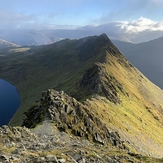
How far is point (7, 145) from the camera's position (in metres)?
30.3

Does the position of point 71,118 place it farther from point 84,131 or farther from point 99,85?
point 99,85

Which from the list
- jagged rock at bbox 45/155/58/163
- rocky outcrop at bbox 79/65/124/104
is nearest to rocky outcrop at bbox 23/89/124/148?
jagged rock at bbox 45/155/58/163

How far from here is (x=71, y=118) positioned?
53.0 meters

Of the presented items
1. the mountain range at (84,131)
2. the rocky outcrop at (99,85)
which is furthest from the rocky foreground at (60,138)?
the rocky outcrop at (99,85)

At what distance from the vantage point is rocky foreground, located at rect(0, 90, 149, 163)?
2772cm

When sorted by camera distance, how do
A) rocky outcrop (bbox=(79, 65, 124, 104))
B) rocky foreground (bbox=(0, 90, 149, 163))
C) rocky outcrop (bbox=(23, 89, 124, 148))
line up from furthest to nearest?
rocky outcrop (bbox=(79, 65, 124, 104)) < rocky outcrop (bbox=(23, 89, 124, 148)) < rocky foreground (bbox=(0, 90, 149, 163))

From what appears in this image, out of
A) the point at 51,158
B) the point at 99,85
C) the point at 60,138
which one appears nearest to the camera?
the point at 51,158

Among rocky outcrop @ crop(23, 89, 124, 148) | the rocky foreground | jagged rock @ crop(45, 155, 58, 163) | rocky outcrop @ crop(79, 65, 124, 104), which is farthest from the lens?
rocky outcrop @ crop(79, 65, 124, 104)

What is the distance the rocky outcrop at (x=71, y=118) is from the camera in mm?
49969

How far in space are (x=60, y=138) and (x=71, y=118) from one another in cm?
1160

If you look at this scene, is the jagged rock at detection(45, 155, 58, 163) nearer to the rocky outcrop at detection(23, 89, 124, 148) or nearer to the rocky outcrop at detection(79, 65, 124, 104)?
the rocky outcrop at detection(23, 89, 124, 148)

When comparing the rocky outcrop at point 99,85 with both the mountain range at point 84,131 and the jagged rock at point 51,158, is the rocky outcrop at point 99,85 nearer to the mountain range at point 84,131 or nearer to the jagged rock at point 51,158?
the mountain range at point 84,131

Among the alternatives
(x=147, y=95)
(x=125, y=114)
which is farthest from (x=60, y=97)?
(x=147, y=95)

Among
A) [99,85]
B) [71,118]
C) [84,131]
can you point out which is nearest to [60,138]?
[84,131]
